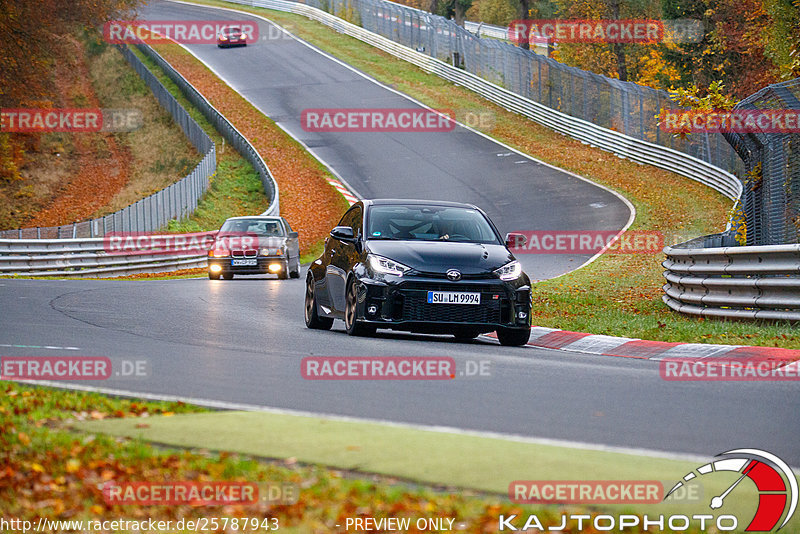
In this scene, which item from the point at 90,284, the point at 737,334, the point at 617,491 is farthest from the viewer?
the point at 90,284

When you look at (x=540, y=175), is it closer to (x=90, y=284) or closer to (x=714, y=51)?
(x=714, y=51)

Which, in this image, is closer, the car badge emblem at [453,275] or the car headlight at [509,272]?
the car badge emblem at [453,275]

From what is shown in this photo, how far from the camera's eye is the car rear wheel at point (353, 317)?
12945mm

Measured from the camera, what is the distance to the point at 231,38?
74875 mm

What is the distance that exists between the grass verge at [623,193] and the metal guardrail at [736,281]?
0.21 meters

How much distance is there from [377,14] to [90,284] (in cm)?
5324

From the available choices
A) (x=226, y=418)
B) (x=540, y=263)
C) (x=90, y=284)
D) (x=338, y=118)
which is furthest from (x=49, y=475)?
(x=338, y=118)

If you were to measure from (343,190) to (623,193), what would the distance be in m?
10.3

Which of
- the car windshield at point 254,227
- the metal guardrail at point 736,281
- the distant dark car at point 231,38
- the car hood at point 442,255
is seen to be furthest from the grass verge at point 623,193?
the car windshield at point 254,227

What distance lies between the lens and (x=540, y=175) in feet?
146

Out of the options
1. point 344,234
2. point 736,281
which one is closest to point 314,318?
point 344,234

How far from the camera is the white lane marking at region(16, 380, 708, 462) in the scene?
653cm

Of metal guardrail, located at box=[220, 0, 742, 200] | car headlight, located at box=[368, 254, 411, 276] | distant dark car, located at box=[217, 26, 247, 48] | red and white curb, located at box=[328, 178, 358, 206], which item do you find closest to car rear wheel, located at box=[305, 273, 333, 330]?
car headlight, located at box=[368, 254, 411, 276]

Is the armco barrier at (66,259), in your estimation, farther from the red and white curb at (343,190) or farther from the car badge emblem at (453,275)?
the car badge emblem at (453,275)
